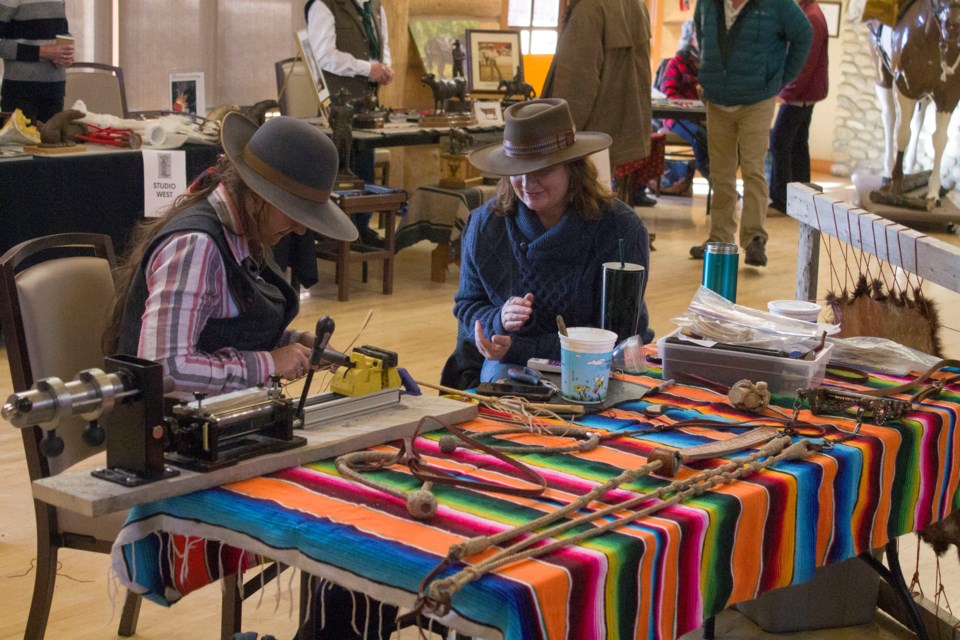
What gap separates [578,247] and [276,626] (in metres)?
1.18

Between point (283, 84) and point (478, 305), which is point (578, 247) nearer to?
point (478, 305)

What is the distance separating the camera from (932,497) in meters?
2.34

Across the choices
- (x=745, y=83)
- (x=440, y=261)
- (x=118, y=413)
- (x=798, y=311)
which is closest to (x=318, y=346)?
(x=118, y=413)

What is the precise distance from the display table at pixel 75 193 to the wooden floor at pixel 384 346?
0.61 m

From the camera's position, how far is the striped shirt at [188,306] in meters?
2.29

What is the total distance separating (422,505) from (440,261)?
4978mm

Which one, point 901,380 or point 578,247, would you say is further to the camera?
point 578,247

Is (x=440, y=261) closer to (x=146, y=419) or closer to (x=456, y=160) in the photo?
(x=456, y=160)

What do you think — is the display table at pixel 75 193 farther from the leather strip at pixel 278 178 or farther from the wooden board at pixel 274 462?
the wooden board at pixel 274 462

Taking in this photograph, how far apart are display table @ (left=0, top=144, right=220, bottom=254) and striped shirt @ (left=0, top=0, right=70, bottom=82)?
71cm

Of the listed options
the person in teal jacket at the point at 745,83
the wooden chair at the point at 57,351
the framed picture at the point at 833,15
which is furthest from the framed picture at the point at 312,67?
the framed picture at the point at 833,15

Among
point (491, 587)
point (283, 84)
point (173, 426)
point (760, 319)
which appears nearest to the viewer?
point (491, 587)

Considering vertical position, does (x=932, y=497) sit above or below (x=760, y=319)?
below

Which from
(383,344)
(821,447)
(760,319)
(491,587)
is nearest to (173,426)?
(491,587)
